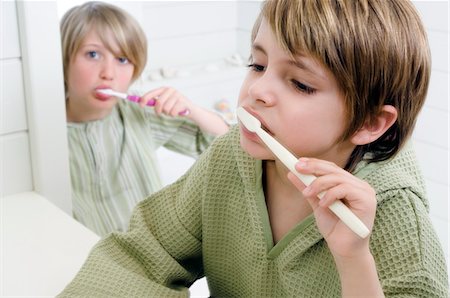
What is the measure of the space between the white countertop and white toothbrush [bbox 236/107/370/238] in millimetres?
312

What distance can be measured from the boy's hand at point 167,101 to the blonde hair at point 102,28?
0.40ft

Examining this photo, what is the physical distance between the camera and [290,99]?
58 cm

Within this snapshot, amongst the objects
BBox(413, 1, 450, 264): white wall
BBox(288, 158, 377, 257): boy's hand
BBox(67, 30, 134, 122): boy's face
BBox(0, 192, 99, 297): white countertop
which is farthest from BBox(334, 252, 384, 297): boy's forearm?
BBox(413, 1, 450, 264): white wall

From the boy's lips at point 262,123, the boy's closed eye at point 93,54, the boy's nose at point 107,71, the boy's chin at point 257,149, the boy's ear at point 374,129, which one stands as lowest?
the boy's nose at point 107,71

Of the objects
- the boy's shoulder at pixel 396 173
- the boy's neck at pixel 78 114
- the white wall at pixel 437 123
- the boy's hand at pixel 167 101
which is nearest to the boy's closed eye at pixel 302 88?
the boy's shoulder at pixel 396 173

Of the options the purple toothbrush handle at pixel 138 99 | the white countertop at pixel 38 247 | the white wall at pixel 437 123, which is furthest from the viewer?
the white wall at pixel 437 123

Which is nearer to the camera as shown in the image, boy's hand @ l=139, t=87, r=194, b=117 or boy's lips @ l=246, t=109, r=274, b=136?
boy's lips @ l=246, t=109, r=274, b=136

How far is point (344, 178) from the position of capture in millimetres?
519

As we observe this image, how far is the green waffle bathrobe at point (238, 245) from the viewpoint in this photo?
1.98 ft

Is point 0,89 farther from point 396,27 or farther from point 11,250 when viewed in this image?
point 396,27

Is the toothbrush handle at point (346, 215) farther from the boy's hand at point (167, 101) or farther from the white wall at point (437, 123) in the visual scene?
the white wall at point (437, 123)

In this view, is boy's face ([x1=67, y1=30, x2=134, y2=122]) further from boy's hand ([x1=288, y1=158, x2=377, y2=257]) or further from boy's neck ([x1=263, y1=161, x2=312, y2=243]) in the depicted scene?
boy's hand ([x1=288, y1=158, x2=377, y2=257])

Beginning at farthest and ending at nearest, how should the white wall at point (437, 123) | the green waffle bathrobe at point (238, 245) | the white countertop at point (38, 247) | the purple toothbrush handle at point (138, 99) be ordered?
1. the white wall at point (437, 123)
2. the purple toothbrush handle at point (138, 99)
3. the white countertop at point (38, 247)
4. the green waffle bathrobe at point (238, 245)

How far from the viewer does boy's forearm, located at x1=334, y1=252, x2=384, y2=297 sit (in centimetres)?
55
